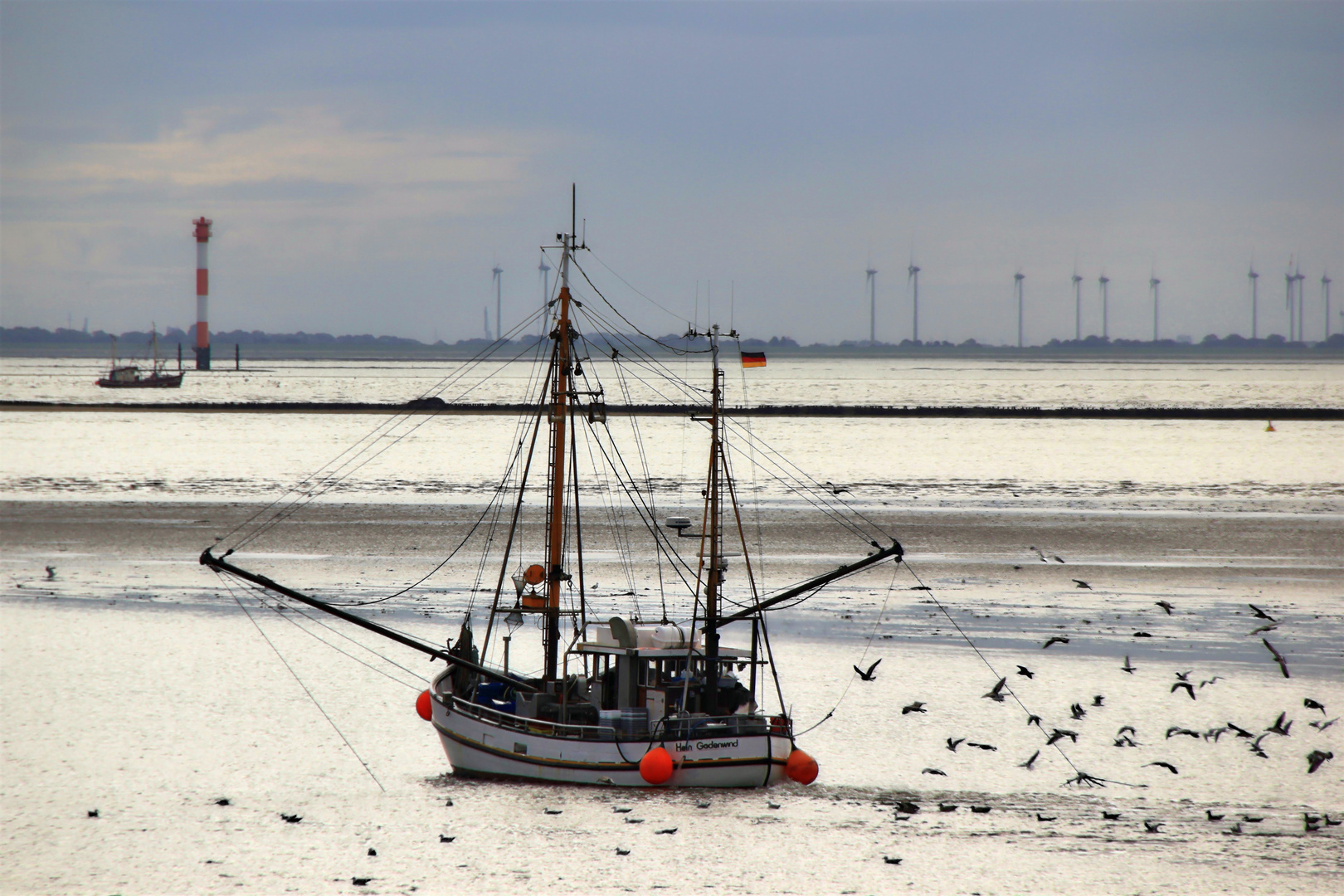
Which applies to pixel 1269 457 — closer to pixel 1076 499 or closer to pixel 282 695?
pixel 1076 499

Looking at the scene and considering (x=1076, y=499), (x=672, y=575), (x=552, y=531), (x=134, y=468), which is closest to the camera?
(x=552, y=531)

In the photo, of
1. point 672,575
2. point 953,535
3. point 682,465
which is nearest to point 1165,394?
point 682,465

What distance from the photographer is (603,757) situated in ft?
88.8

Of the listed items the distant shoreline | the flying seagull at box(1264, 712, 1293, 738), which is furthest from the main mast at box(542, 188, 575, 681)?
the distant shoreline

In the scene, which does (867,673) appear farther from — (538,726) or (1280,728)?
(1280,728)

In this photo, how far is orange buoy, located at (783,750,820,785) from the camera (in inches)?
1032

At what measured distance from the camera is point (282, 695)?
106ft

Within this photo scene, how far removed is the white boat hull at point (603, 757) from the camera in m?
26.8

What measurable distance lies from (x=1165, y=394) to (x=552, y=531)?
177 m

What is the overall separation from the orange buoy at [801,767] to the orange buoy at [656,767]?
8.29 feet

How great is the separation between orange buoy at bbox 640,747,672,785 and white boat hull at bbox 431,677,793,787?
1.10 feet

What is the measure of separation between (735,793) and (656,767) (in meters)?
1.80

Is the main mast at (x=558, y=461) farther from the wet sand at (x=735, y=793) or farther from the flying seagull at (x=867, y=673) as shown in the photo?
the flying seagull at (x=867, y=673)

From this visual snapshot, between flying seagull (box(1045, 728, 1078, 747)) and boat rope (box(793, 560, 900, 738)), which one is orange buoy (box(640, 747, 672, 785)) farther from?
flying seagull (box(1045, 728, 1078, 747))
